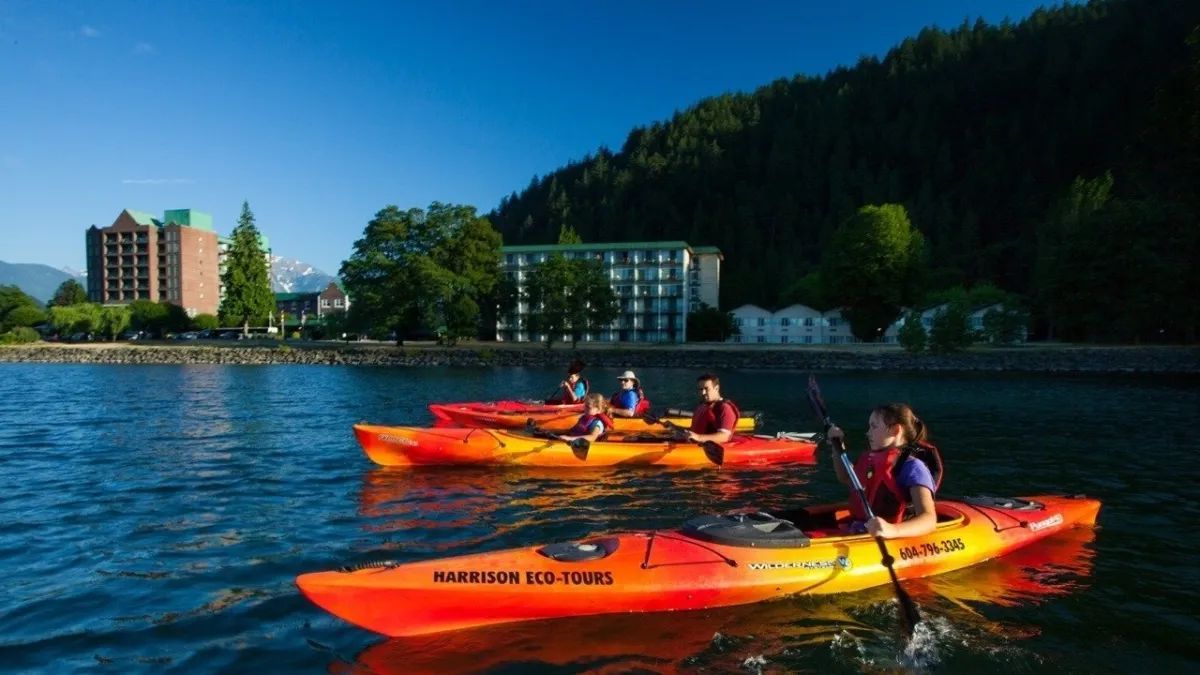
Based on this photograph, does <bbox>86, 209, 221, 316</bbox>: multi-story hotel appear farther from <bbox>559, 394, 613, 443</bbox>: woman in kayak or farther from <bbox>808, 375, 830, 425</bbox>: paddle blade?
<bbox>808, 375, 830, 425</bbox>: paddle blade

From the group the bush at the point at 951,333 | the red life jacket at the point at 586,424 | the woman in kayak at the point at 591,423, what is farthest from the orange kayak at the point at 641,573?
the bush at the point at 951,333

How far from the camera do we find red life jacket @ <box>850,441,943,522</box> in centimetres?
727

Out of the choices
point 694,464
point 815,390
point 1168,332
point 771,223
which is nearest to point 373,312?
point 694,464

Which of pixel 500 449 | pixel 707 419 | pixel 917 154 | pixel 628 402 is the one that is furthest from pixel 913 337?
pixel 917 154

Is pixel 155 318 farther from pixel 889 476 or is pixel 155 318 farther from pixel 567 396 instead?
pixel 889 476

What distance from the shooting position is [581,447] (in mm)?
13672

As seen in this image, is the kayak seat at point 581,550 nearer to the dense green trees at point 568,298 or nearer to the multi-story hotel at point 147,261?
the dense green trees at point 568,298

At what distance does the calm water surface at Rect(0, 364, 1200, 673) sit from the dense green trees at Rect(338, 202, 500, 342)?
42045mm

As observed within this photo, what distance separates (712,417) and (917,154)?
164 metres

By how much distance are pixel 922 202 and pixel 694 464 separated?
13580 cm

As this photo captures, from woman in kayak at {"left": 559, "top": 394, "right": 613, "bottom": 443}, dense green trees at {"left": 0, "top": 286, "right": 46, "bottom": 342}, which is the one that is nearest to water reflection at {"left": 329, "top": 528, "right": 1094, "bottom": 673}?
woman in kayak at {"left": 559, "top": 394, "right": 613, "bottom": 443}

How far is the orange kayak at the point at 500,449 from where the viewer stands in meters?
13.9

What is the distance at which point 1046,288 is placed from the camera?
63281mm

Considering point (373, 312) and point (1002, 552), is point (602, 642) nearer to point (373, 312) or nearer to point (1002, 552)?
point (1002, 552)
